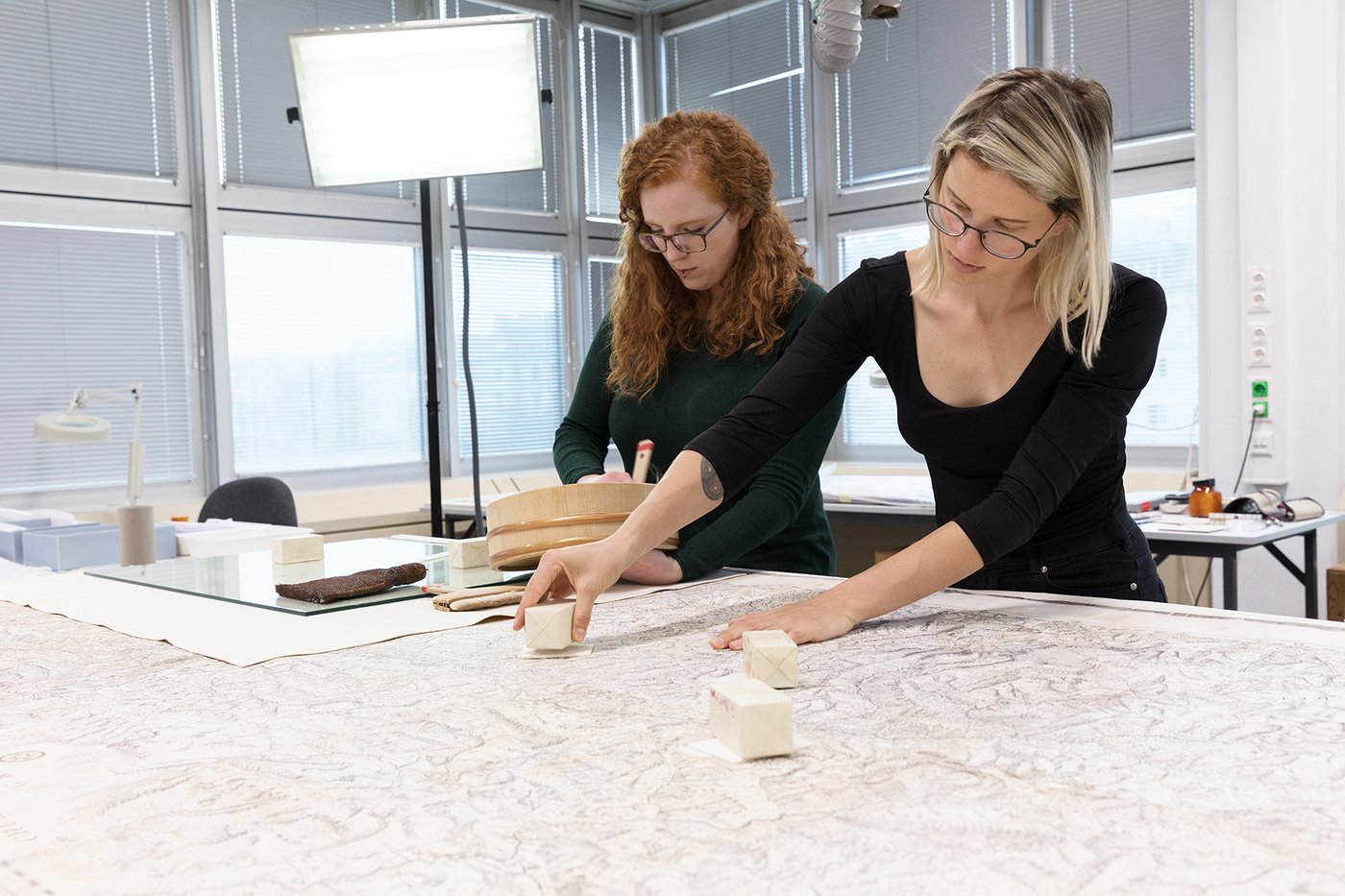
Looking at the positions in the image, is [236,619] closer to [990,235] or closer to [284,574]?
[284,574]

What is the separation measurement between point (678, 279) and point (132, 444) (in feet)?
5.48

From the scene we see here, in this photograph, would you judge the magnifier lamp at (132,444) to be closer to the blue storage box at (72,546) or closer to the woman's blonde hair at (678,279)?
the blue storage box at (72,546)

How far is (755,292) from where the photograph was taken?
169cm

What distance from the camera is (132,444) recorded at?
2.79 m

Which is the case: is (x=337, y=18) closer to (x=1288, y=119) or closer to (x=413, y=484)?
(x=413, y=484)

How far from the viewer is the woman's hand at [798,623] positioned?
1.12 meters

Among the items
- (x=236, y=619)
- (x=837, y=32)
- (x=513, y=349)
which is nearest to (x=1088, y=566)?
(x=236, y=619)

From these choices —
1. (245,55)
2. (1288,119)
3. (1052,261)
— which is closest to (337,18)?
(245,55)

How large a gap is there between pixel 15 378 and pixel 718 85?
3.45 metres

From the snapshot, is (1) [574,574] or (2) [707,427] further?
(2) [707,427]

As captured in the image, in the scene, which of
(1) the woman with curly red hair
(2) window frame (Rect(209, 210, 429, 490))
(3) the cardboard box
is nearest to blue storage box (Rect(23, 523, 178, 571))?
(1) the woman with curly red hair

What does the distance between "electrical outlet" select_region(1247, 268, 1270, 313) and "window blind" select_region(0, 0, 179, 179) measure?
3.91 m

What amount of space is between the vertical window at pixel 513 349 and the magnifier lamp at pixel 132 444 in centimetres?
219

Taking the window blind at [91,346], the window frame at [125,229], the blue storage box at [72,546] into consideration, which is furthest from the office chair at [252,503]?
the blue storage box at [72,546]
